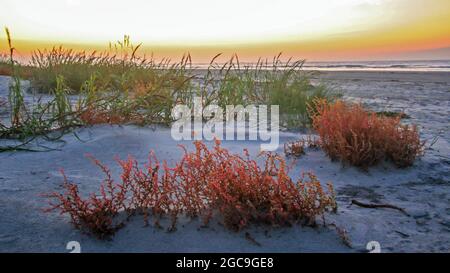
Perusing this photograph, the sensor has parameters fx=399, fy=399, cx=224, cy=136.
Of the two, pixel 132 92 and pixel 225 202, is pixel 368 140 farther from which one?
pixel 132 92

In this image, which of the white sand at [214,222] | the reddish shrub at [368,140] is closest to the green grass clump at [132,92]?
the white sand at [214,222]

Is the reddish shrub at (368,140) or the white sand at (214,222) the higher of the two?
the reddish shrub at (368,140)

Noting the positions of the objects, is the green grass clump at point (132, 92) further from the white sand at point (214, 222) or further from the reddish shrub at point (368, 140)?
the reddish shrub at point (368, 140)

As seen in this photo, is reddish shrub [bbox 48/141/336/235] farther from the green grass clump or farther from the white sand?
the green grass clump

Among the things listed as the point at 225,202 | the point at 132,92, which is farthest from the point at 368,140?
the point at 132,92

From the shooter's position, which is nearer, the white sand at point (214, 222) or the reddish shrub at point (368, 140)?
the white sand at point (214, 222)

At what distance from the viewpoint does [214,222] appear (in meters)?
2.13

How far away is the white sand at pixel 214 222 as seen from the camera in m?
1.99

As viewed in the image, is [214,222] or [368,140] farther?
[368,140]

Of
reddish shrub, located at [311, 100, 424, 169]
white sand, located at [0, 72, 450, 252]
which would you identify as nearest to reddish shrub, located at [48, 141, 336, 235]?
white sand, located at [0, 72, 450, 252]
